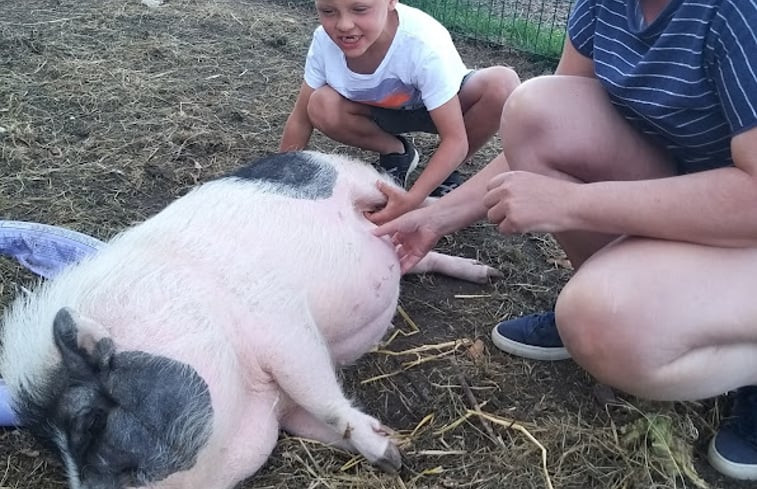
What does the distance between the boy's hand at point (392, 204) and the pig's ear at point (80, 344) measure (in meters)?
1.05

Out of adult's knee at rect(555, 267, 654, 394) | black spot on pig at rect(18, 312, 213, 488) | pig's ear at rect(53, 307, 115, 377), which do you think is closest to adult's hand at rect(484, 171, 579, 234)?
adult's knee at rect(555, 267, 654, 394)

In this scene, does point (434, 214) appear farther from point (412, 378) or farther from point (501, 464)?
point (501, 464)

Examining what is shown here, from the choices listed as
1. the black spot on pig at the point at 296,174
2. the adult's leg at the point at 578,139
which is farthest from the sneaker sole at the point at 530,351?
the black spot on pig at the point at 296,174

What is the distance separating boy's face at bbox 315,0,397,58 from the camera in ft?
8.46

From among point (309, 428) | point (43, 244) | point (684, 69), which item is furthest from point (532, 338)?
point (43, 244)

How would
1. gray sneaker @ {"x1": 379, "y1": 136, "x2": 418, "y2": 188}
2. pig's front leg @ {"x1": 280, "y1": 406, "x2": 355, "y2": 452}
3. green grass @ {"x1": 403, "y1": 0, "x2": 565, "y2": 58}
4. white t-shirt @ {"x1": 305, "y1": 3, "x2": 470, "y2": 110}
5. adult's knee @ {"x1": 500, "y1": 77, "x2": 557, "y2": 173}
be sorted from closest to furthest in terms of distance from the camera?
pig's front leg @ {"x1": 280, "y1": 406, "x2": 355, "y2": 452} < adult's knee @ {"x1": 500, "y1": 77, "x2": 557, "y2": 173} < white t-shirt @ {"x1": 305, "y1": 3, "x2": 470, "y2": 110} < gray sneaker @ {"x1": 379, "y1": 136, "x2": 418, "y2": 188} < green grass @ {"x1": 403, "y1": 0, "x2": 565, "y2": 58}

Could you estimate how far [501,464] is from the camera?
1996mm

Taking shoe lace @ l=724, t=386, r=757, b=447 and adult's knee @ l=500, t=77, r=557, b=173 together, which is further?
adult's knee @ l=500, t=77, r=557, b=173

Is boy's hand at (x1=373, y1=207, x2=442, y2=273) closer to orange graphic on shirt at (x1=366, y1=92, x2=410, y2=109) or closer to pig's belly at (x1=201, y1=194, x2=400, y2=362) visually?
pig's belly at (x1=201, y1=194, x2=400, y2=362)

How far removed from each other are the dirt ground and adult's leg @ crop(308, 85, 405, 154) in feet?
1.59

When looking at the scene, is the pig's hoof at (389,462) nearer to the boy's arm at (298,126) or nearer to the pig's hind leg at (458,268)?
the pig's hind leg at (458,268)

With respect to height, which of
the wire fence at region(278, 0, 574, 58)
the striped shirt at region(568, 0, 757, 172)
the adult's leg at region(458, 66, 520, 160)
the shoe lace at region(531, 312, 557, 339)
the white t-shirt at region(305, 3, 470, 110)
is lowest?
the wire fence at region(278, 0, 574, 58)

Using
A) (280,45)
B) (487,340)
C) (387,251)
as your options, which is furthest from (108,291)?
(280,45)

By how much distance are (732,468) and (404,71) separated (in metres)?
1.60
